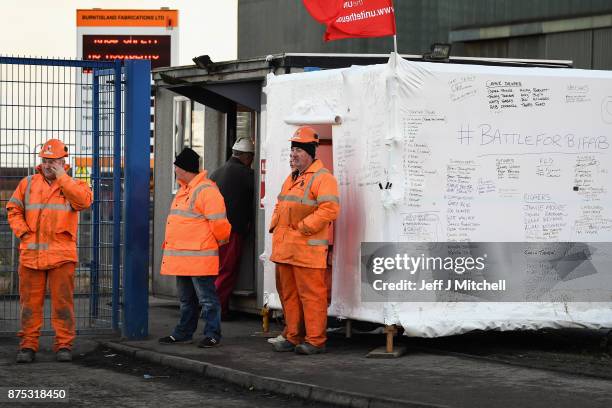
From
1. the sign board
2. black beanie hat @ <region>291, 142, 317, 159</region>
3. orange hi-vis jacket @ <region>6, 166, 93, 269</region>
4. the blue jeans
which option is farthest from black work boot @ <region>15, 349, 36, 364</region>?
the sign board

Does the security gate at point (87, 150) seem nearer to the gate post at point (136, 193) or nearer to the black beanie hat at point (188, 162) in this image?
the gate post at point (136, 193)

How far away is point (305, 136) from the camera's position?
11.1 meters

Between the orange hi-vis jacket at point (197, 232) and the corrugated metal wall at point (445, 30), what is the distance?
10953mm

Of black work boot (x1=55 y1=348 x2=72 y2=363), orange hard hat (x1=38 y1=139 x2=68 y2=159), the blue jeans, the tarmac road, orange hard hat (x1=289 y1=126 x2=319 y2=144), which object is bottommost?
the tarmac road

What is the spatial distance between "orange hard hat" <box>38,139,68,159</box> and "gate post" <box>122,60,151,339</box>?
1056 millimetres

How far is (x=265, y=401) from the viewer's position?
9.39 m

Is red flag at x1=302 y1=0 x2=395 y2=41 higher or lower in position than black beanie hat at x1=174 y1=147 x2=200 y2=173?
higher

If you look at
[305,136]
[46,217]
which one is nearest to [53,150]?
[46,217]

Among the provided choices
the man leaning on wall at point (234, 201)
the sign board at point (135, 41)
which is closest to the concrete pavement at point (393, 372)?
the man leaning on wall at point (234, 201)

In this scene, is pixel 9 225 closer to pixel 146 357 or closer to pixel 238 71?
pixel 146 357

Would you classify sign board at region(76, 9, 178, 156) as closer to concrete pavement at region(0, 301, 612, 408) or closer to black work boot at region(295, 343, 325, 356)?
concrete pavement at region(0, 301, 612, 408)

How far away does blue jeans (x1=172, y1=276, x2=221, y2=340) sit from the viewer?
11.6m

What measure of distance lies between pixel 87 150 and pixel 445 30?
1326 cm

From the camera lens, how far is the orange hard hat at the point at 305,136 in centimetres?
1111
